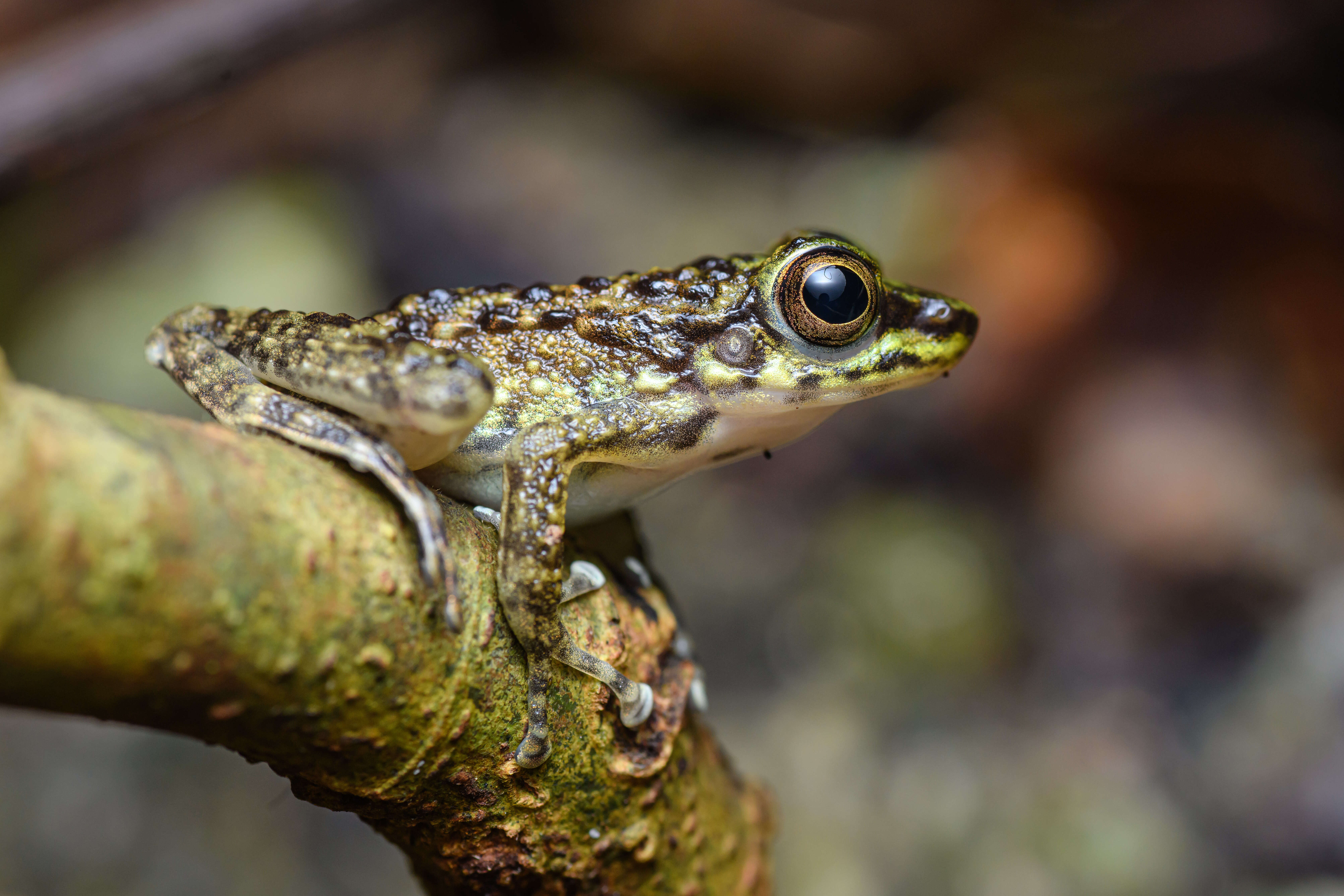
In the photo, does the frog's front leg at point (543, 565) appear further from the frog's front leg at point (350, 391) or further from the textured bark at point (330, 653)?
the frog's front leg at point (350, 391)

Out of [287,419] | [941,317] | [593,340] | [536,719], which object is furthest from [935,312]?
[287,419]

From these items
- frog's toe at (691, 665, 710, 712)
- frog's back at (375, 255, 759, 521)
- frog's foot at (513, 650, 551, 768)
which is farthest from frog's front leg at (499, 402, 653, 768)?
frog's toe at (691, 665, 710, 712)

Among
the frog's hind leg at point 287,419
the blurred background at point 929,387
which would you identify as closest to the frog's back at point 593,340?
the frog's hind leg at point 287,419

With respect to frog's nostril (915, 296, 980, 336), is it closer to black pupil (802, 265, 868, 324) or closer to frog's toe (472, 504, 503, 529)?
black pupil (802, 265, 868, 324)

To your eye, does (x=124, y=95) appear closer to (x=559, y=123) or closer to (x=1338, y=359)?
(x=559, y=123)

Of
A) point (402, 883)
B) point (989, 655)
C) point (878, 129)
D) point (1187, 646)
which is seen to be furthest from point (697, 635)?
point (878, 129)

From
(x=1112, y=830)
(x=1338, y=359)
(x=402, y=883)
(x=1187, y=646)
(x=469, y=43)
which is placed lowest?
(x=402, y=883)
